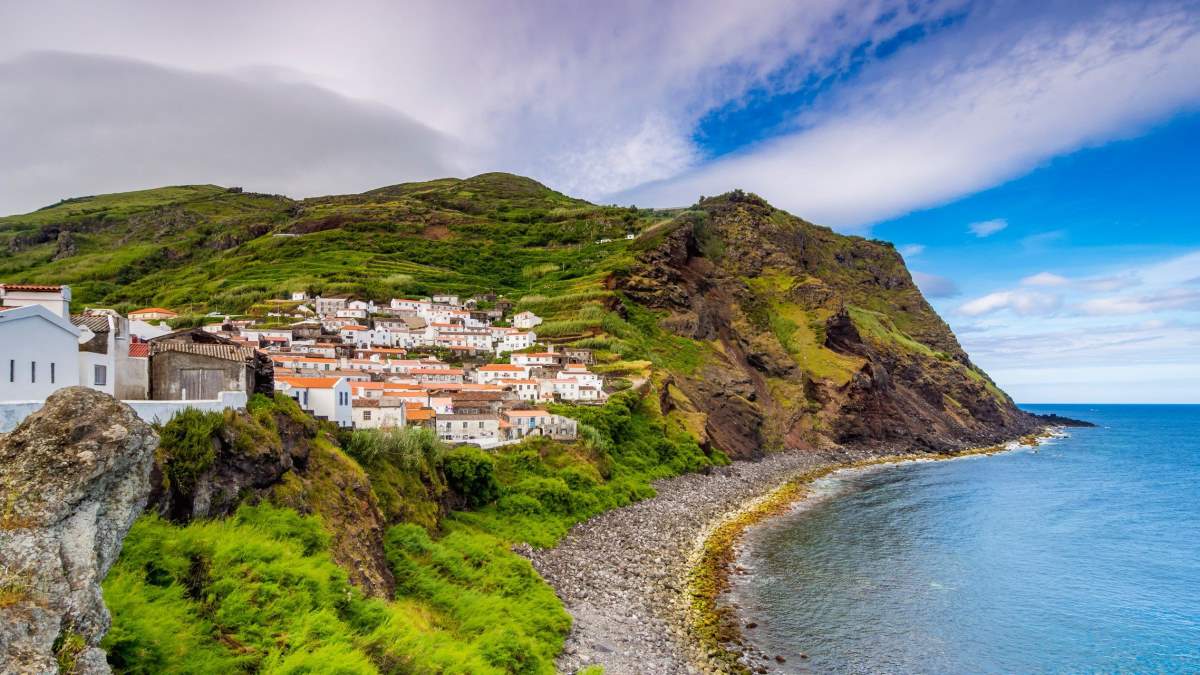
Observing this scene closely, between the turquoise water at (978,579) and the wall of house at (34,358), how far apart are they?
86.2 feet

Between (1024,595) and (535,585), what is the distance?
27437 mm

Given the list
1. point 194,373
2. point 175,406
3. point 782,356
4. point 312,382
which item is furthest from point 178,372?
point 782,356

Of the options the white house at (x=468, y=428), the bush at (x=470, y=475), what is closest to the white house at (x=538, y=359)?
the white house at (x=468, y=428)

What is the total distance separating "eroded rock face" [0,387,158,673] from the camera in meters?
6.82

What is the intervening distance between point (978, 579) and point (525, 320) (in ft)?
223

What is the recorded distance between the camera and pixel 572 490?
43156mm

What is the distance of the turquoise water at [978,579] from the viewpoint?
2652 cm

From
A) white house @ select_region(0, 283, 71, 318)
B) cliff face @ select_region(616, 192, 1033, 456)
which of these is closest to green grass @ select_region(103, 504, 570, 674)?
white house @ select_region(0, 283, 71, 318)

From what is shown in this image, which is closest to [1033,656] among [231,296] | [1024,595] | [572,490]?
[1024,595]

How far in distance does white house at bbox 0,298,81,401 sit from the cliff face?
60.3 metres

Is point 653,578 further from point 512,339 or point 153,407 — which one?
point 512,339

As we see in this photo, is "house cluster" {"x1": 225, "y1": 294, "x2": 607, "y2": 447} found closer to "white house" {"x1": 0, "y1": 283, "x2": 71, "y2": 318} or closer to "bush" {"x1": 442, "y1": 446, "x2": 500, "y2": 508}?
"bush" {"x1": 442, "y1": 446, "x2": 500, "y2": 508}

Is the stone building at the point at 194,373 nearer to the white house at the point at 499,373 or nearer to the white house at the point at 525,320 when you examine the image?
the white house at the point at 499,373

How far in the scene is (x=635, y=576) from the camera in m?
32.2
